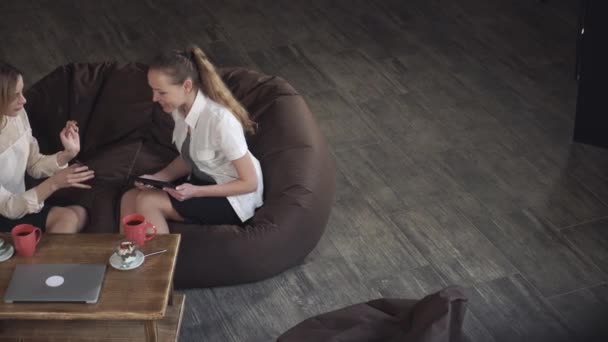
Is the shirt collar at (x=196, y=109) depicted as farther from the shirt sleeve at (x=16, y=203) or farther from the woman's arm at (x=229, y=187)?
the shirt sleeve at (x=16, y=203)

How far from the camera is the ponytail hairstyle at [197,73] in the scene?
3.42 m

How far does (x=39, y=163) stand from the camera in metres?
3.78

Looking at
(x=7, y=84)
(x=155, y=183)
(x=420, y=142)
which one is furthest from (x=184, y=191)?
(x=420, y=142)

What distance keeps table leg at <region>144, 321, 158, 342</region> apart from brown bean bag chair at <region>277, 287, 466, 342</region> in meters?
0.48

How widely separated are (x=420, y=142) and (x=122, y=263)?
2.09 metres

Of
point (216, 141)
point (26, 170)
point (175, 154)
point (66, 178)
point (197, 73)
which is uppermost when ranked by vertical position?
point (197, 73)

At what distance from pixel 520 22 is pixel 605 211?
2.06 meters

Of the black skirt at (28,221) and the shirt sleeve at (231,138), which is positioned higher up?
the shirt sleeve at (231,138)

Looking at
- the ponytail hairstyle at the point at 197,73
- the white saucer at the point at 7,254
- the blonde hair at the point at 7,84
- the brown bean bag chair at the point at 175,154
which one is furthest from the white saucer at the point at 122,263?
the blonde hair at the point at 7,84

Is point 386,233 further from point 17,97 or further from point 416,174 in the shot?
point 17,97

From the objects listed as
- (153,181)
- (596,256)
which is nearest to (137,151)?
(153,181)

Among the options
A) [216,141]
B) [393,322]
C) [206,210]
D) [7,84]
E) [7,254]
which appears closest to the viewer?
[393,322]

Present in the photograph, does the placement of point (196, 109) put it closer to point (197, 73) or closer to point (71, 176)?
point (197, 73)

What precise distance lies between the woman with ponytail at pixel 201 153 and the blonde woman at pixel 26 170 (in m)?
0.28
